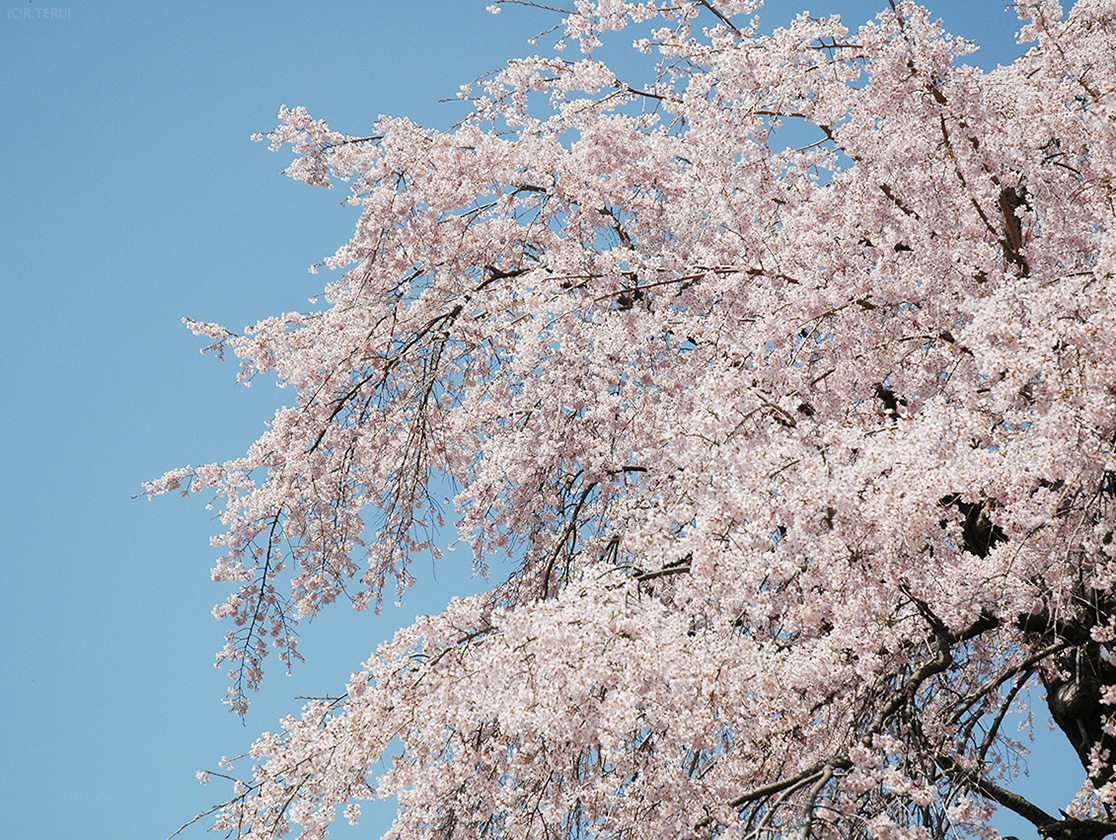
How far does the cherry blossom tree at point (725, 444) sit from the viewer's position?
3.25 metres

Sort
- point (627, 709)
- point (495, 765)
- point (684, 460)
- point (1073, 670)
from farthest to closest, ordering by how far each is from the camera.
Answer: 1. point (1073, 670)
2. point (495, 765)
3. point (684, 460)
4. point (627, 709)

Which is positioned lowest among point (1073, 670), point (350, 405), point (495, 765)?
point (1073, 670)

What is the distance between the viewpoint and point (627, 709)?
3.15 m

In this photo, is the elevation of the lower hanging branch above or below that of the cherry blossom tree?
below

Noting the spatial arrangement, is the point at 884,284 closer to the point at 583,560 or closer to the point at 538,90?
the point at 583,560

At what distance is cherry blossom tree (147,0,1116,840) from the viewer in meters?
3.25

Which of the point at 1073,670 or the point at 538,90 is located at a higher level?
the point at 538,90

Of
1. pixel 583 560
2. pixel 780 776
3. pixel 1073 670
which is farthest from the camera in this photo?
pixel 583 560

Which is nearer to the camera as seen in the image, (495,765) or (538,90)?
(495,765)

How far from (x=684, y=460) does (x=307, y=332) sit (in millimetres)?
3966

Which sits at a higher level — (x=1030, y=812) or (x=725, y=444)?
(x=725, y=444)

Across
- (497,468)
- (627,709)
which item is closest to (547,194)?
(497,468)

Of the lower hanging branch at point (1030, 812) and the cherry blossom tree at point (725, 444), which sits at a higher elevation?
the cherry blossom tree at point (725, 444)

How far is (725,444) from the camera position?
12.3 ft
